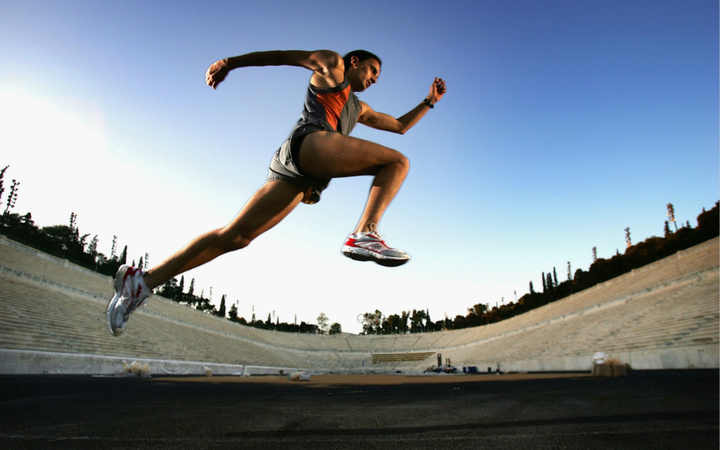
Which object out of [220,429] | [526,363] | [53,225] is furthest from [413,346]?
[220,429]

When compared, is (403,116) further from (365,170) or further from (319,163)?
(319,163)

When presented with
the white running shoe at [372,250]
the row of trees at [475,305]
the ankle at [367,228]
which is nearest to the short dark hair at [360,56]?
the ankle at [367,228]

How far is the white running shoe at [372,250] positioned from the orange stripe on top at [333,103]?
86 cm

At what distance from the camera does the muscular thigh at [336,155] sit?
2.49 m

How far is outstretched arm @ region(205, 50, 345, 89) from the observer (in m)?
2.68

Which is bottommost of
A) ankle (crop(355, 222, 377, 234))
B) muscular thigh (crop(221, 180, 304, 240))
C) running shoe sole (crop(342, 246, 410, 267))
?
running shoe sole (crop(342, 246, 410, 267))

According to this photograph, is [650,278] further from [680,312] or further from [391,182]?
[391,182]

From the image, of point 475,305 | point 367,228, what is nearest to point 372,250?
point 367,228

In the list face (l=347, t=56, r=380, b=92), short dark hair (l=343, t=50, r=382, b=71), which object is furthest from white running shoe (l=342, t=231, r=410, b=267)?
short dark hair (l=343, t=50, r=382, b=71)

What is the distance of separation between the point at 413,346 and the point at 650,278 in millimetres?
41785

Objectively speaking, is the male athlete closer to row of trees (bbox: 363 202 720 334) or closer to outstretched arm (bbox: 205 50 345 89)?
outstretched arm (bbox: 205 50 345 89)

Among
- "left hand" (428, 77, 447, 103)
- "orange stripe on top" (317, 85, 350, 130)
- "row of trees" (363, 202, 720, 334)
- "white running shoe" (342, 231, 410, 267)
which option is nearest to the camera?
"white running shoe" (342, 231, 410, 267)

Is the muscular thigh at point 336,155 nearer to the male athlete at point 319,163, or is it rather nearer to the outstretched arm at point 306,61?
the male athlete at point 319,163

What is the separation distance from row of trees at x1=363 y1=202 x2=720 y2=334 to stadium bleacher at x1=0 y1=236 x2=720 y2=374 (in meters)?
11.9
